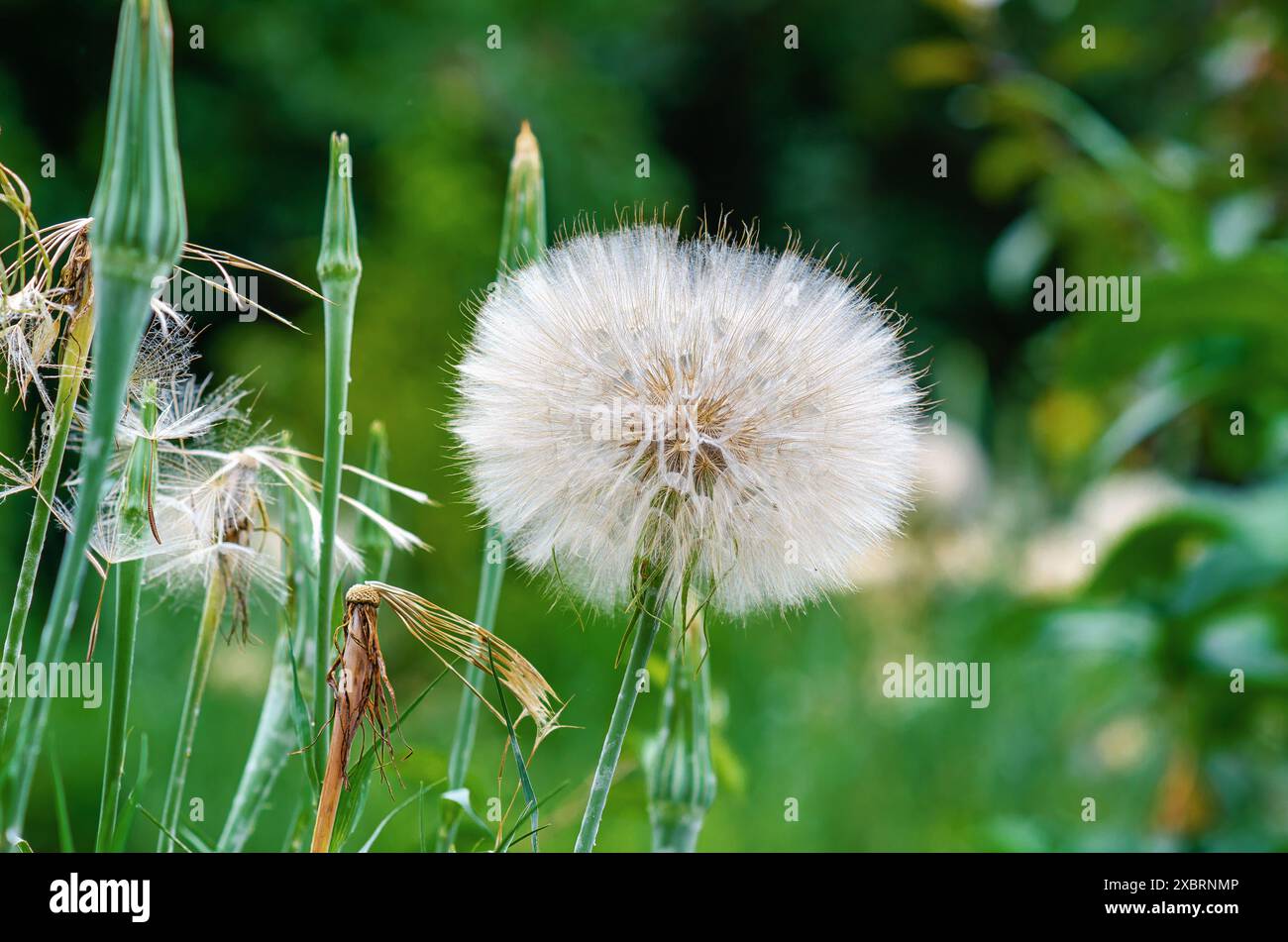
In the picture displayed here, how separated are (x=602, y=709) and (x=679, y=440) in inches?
64.6

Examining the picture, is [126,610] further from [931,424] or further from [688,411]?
[931,424]

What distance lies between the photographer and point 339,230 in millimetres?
422

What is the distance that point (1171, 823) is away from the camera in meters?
1.70

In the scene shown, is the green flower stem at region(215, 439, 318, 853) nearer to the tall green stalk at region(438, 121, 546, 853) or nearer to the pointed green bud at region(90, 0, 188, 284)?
the tall green stalk at region(438, 121, 546, 853)

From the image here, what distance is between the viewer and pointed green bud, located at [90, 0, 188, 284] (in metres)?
0.31

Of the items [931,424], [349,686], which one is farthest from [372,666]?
[931,424]

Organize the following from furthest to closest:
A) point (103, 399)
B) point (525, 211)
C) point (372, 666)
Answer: point (525, 211) < point (372, 666) < point (103, 399)

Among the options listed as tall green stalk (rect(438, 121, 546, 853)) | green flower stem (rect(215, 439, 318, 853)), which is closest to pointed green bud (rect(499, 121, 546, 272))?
tall green stalk (rect(438, 121, 546, 853))

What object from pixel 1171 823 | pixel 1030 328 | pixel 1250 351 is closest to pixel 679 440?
pixel 1250 351

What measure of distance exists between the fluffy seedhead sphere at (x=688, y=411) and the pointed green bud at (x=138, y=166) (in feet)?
0.54

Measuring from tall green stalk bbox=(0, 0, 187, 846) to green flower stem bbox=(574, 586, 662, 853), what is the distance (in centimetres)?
17

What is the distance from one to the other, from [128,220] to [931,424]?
34 centimetres

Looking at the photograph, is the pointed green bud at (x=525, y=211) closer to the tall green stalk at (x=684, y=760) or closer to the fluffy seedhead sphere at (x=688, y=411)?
the fluffy seedhead sphere at (x=688, y=411)

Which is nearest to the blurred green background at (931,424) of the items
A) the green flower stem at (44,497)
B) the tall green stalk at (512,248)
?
the tall green stalk at (512,248)
